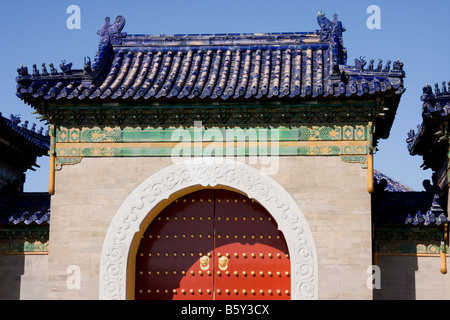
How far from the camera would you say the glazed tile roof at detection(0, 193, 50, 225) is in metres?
14.6

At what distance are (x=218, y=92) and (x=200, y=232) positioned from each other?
2.32 meters

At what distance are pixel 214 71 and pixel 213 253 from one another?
3204mm

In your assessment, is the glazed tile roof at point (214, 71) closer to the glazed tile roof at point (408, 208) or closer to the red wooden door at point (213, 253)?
the red wooden door at point (213, 253)

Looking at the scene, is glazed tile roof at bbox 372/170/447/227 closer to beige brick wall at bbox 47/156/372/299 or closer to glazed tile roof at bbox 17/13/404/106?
beige brick wall at bbox 47/156/372/299

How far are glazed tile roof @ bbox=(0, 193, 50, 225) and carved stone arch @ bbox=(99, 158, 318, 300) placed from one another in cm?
155

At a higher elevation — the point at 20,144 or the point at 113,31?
the point at 113,31

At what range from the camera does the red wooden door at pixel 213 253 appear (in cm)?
1380

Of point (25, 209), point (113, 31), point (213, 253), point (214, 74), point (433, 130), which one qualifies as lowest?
point (213, 253)

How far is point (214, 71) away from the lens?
14.9 metres

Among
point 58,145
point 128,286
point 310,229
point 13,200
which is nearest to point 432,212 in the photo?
point 310,229

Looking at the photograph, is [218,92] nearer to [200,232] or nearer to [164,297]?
[200,232]

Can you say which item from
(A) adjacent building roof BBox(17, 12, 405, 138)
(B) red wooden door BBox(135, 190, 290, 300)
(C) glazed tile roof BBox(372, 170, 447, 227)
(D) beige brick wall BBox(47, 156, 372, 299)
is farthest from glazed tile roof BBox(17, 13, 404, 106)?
(C) glazed tile roof BBox(372, 170, 447, 227)

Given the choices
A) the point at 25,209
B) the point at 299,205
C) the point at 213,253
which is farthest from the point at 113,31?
the point at 299,205

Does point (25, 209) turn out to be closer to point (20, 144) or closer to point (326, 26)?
point (20, 144)
